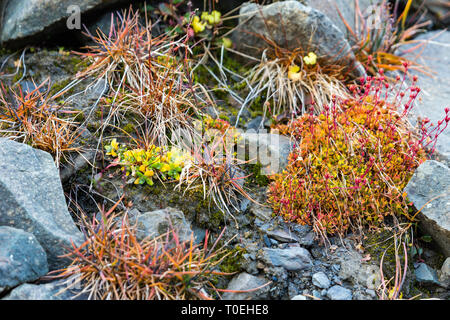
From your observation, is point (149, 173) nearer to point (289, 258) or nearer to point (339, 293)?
point (289, 258)

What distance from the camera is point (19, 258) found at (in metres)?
2.82

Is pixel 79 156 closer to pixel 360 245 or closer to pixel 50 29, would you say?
pixel 50 29

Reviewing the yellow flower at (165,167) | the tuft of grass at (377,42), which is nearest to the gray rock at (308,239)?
the yellow flower at (165,167)

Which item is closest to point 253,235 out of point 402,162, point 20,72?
point 402,162

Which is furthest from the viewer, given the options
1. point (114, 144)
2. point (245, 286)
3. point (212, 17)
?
point (212, 17)

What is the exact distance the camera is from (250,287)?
125 inches

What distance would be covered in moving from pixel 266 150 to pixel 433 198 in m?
1.61

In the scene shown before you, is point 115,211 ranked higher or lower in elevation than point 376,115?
lower

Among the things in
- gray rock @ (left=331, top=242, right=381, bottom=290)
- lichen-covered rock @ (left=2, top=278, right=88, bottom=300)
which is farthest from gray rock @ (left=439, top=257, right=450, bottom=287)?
lichen-covered rock @ (left=2, top=278, right=88, bottom=300)

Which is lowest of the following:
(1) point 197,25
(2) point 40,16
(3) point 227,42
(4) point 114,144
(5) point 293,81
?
(4) point 114,144

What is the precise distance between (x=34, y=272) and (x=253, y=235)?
1.82 meters

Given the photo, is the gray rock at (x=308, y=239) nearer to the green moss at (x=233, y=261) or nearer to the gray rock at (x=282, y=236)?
the gray rock at (x=282, y=236)

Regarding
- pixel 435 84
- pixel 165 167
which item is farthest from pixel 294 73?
pixel 165 167
